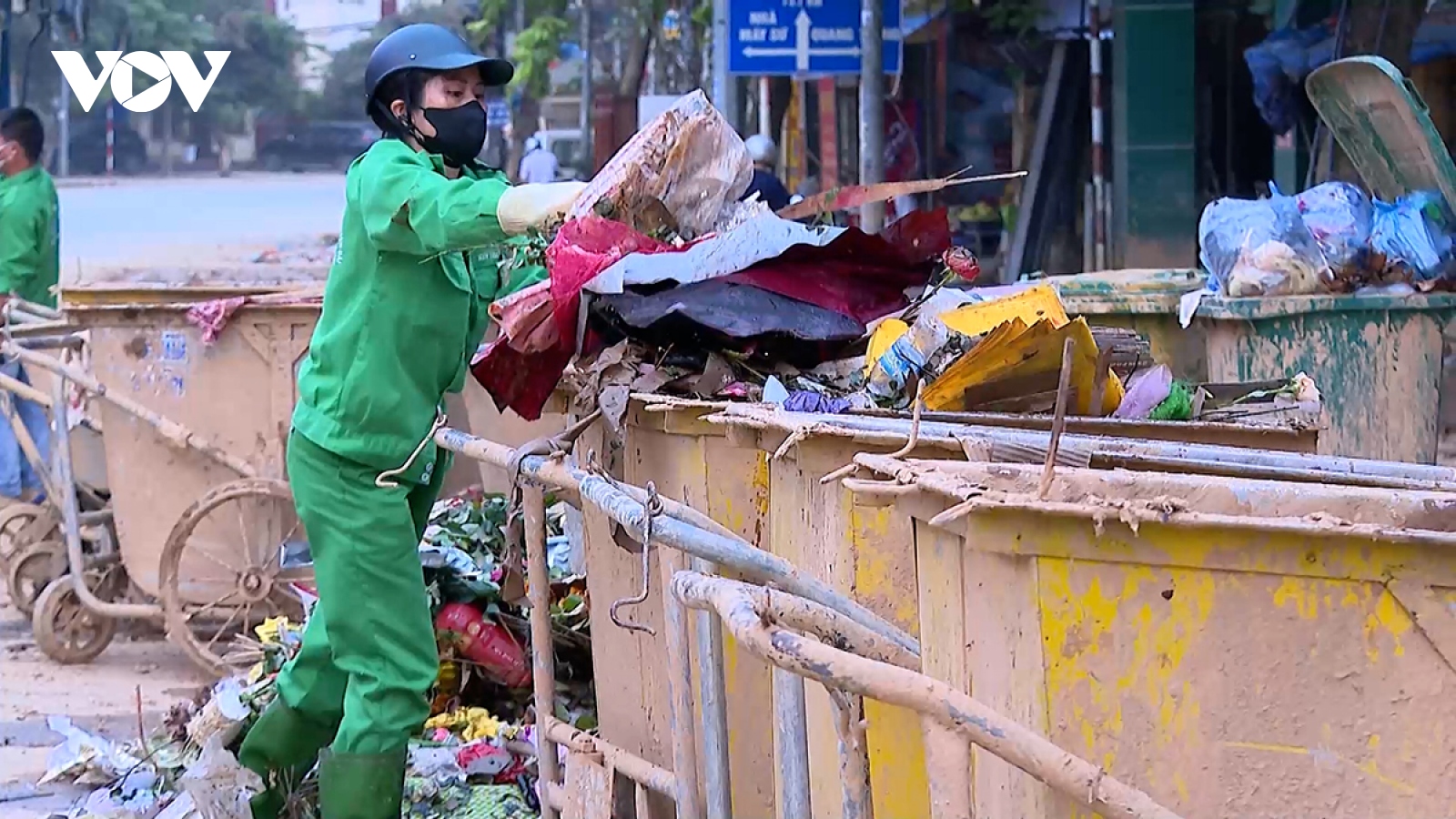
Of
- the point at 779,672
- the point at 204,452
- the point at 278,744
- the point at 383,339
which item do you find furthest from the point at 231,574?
the point at 779,672

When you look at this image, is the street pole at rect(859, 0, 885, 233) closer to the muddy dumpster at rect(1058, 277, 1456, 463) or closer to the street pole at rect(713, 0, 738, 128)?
the street pole at rect(713, 0, 738, 128)

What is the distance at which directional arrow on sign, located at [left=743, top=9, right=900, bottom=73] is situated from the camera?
32.2ft

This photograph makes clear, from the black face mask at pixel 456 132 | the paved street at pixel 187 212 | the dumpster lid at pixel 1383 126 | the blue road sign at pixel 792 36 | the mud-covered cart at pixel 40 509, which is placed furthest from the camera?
the paved street at pixel 187 212

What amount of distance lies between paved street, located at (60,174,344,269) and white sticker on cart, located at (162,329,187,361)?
741 inches

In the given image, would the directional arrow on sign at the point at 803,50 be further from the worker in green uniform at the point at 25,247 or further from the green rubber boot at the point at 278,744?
the green rubber boot at the point at 278,744

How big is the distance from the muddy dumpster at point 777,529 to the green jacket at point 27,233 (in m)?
5.11

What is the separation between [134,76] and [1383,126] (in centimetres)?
2245

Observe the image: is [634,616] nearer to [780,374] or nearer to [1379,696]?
[780,374]

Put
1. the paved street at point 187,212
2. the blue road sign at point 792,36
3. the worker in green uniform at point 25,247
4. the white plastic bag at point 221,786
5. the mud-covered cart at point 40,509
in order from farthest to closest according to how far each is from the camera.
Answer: the paved street at point 187,212 < the blue road sign at point 792,36 < the worker in green uniform at point 25,247 < the mud-covered cart at point 40,509 < the white plastic bag at point 221,786

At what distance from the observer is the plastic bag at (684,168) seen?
3.45 m

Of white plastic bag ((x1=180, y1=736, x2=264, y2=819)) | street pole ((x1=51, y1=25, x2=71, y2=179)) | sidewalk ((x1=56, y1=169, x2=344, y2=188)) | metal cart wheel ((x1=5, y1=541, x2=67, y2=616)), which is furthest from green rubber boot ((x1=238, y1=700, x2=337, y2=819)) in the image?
street pole ((x1=51, y1=25, x2=71, y2=179))

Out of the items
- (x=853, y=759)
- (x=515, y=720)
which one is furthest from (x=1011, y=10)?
(x=853, y=759)

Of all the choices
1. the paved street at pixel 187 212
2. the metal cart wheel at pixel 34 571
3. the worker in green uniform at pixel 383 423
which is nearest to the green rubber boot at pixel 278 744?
the worker in green uniform at pixel 383 423

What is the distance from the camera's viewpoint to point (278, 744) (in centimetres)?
434
